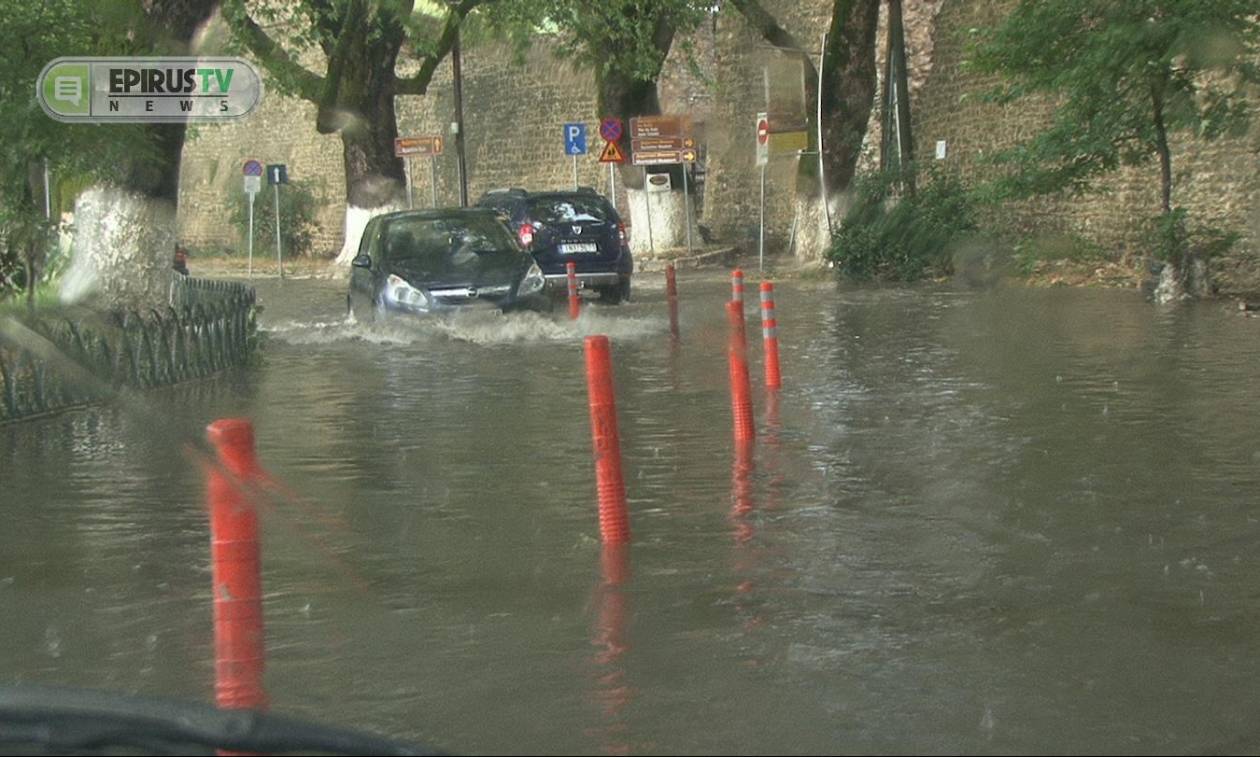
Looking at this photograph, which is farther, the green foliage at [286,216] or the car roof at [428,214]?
the green foliage at [286,216]

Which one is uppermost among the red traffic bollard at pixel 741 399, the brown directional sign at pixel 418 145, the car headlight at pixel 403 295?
the brown directional sign at pixel 418 145

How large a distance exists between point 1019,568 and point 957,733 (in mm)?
2768

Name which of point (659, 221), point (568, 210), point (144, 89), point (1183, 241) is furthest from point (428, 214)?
point (659, 221)

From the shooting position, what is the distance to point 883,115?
38.2 metres

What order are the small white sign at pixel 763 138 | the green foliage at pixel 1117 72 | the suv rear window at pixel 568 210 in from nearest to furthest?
the green foliage at pixel 1117 72 → the suv rear window at pixel 568 210 → the small white sign at pixel 763 138

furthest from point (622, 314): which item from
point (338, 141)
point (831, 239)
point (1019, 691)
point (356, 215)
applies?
point (338, 141)

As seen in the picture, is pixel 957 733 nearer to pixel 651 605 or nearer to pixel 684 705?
pixel 684 705

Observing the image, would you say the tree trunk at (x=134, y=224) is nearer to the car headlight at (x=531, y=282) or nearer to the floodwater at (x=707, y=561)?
the floodwater at (x=707, y=561)

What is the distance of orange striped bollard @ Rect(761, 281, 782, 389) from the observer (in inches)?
594

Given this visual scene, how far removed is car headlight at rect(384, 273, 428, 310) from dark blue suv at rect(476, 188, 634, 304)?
23.3 ft

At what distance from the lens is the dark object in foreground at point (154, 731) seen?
3594 millimetres

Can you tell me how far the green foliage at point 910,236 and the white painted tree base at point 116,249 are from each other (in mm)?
16281

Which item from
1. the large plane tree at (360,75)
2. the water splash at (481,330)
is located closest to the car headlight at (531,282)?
the water splash at (481,330)

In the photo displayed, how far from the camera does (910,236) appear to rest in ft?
112
